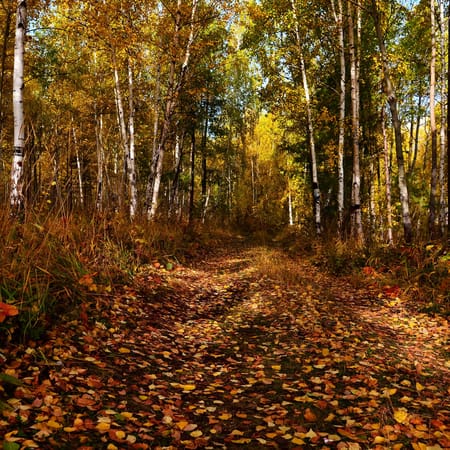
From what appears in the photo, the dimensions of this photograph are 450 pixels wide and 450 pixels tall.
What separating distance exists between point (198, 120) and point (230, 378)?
618 inches

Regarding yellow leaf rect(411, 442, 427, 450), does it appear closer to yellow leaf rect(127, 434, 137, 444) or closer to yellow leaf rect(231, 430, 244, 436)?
yellow leaf rect(231, 430, 244, 436)

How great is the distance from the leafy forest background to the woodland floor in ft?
2.54

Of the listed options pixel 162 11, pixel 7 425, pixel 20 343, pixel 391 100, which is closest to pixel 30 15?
pixel 162 11

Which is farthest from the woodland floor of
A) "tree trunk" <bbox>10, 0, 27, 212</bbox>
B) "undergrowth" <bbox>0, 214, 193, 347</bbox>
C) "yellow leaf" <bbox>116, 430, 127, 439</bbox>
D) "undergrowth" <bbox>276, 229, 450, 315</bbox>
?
"tree trunk" <bbox>10, 0, 27, 212</bbox>

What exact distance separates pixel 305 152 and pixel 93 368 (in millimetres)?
15088

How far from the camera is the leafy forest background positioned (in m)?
5.10

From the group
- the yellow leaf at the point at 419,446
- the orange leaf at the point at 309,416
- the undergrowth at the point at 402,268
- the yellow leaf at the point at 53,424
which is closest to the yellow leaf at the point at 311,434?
the orange leaf at the point at 309,416

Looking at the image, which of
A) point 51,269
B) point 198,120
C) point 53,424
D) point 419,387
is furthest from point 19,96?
point 198,120

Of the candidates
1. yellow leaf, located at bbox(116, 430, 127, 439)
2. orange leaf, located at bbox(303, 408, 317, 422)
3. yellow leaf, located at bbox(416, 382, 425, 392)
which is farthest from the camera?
yellow leaf, located at bbox(416, 382, 425, 392)

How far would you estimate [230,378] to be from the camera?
13.4 ft

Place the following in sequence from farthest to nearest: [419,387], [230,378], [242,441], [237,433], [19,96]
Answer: [19,96]
[230,378]
[419,387]
[237,433]
[242,441]

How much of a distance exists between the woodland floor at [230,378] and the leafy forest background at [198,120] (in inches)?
30.4

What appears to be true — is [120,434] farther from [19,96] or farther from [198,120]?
[198,120]

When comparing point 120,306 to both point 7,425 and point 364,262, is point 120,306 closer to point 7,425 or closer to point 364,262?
Answer: point 7,425
